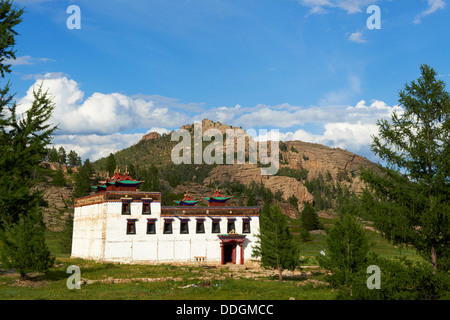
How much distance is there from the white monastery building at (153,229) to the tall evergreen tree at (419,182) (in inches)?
1341

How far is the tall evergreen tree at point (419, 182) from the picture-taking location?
18.5 meters

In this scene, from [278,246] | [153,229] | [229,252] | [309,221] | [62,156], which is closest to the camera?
[278,246]

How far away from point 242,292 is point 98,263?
80.1ft

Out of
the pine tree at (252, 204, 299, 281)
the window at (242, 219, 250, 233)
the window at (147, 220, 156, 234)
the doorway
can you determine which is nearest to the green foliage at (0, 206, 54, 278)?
the window at (147, 220, 156, 234)

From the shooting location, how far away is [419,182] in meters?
19.4

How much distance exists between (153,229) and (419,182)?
123ft

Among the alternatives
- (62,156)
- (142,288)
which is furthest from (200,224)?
(62,156)

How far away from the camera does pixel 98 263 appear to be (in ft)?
150

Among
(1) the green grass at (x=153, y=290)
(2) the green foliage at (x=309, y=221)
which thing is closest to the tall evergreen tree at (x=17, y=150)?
(1) the green grass at (x=153, y=290)

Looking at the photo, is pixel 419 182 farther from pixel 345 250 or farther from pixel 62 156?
pixel 62 156

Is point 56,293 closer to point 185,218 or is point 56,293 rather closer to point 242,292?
point 242,292

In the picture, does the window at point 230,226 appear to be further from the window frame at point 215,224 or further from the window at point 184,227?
the window at point 184,227

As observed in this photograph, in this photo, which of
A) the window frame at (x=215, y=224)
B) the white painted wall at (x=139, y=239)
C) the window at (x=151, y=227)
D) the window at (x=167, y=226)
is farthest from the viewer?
the window frame at (x=215, y=224)
